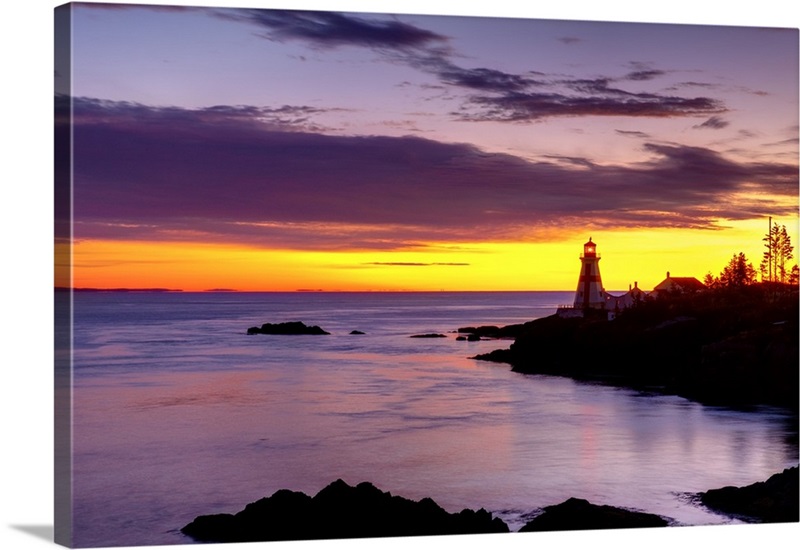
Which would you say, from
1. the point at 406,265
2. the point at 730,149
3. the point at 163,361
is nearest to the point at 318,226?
the point at 406,265

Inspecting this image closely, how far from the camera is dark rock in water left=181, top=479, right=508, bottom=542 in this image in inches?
301

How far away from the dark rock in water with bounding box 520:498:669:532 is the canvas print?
0.02 metres

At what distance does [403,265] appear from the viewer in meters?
8.64

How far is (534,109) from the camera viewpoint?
8570 mm

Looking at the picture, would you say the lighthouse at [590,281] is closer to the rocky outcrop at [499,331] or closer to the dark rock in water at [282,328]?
the rocky outcrop at [499,331]

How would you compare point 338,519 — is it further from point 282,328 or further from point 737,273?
point 737,273

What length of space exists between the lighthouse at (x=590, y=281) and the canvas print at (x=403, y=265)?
0.03 metres

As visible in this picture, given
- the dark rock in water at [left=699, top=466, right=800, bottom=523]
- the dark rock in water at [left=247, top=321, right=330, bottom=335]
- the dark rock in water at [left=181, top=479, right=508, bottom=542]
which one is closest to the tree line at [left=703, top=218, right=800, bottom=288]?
the dark rock in water at [left=699, top=466, right=800, bottom=523]

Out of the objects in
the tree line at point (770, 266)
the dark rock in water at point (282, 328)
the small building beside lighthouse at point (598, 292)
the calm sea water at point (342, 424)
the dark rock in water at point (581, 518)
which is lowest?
the dark rock in water at point (581, 518)

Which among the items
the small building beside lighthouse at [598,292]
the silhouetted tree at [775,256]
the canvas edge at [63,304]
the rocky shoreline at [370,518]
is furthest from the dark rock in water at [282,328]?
the silhouetted tree at [775,256]

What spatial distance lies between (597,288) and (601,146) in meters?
0.92

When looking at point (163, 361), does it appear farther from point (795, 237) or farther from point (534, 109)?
point (795, 237)

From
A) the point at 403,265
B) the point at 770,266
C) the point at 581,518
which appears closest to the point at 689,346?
the point at 770,266

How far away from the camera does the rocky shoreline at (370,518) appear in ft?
25.2
